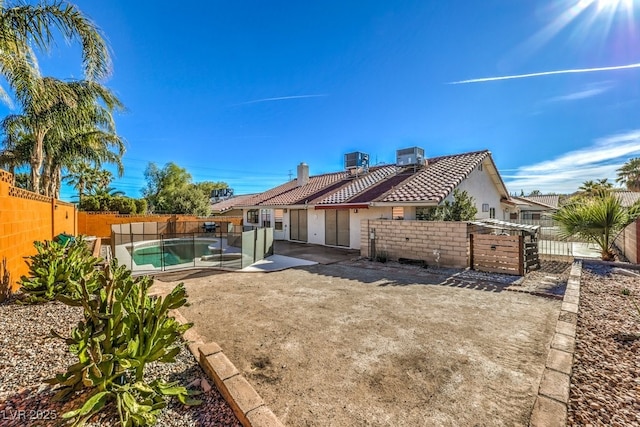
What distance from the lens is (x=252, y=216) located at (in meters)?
25.0

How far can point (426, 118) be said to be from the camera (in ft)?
61.3

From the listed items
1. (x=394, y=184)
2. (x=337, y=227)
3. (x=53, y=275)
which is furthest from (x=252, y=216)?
(x=53, y=275)

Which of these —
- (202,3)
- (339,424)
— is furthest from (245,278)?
(202,3)

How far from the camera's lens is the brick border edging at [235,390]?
2568 mm

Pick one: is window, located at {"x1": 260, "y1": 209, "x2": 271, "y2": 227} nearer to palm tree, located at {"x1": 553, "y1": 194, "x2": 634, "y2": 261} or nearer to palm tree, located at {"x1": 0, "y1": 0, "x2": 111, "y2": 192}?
palm tree, located at {"x1": 0, "y1": 0, "x2": 111, "y2": 192}

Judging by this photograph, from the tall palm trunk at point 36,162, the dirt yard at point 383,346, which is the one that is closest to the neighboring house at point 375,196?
the dirt yard at point 383,346

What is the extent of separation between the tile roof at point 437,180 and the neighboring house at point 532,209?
4142 millimetres

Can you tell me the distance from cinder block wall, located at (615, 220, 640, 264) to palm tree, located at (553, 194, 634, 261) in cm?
33

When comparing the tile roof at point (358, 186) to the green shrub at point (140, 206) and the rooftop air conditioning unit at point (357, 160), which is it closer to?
the rooftop air conditioning unit at point (357, 160)

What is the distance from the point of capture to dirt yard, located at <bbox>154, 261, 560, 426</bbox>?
305 cm

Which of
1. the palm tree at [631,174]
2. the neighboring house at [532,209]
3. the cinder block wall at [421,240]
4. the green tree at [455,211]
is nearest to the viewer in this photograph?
the cinder block wall at [421,240]

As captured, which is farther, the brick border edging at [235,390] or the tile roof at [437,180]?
the tile roof at [437,180]

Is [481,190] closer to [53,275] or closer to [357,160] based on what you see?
[357,160]

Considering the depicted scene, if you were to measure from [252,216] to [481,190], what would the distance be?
17.4 metres
